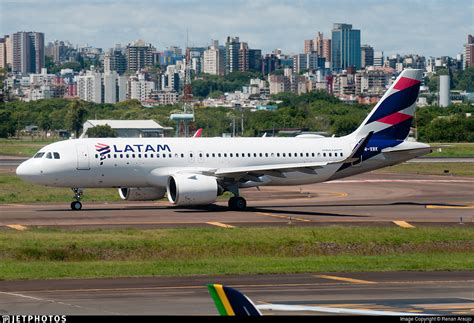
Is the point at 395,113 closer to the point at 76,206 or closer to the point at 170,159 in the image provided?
the point at 170,159

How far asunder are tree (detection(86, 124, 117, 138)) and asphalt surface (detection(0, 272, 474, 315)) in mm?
119288

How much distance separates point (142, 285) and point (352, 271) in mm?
7508

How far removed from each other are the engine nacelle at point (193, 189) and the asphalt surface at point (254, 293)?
20252 mm

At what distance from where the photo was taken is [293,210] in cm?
5991

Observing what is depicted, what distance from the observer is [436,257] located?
4331 cm

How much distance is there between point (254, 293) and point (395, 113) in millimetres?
32878

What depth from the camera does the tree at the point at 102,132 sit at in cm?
15562

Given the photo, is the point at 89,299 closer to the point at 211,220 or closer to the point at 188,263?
the point at 188,263

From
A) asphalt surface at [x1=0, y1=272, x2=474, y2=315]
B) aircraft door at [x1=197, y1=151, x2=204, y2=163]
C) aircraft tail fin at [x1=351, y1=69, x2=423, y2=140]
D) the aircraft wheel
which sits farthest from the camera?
aircraft tail fin at [x1=351, y1=69, x2=423, y2=140]

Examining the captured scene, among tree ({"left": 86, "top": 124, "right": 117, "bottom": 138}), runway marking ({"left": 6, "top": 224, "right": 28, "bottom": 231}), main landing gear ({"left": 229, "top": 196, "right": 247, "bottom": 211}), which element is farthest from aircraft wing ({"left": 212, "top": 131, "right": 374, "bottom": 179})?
tree ({"left": 86, "top": 124, "right": 117, "bottom": 138})

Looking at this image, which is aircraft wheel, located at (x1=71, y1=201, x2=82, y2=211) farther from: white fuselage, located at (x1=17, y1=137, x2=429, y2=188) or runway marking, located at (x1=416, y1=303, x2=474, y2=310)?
runway marking, located at (x1=416, y1=303, x2=474, y2=310)

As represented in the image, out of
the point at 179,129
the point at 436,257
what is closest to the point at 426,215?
the point at 436,257

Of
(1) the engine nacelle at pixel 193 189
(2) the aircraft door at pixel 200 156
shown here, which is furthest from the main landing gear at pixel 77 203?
(2) the aircraft door at pixel 200 156

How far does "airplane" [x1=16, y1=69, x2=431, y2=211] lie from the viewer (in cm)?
5844
